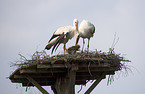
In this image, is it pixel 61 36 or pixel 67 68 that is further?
pixel 61 36

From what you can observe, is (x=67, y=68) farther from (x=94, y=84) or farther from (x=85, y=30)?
(x=85, y=30)

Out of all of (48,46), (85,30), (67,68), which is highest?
(85,30)

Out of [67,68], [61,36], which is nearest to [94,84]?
[67,68]

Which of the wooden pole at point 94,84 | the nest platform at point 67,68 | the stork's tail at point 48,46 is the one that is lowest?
the wooden pole at point 94,84

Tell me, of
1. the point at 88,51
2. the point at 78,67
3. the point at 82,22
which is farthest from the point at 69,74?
the point at 82,22

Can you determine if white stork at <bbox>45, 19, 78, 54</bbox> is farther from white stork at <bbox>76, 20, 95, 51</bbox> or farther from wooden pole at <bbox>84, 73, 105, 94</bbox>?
wooden pole at <bbox>84, 73, 105, 94</bbox>

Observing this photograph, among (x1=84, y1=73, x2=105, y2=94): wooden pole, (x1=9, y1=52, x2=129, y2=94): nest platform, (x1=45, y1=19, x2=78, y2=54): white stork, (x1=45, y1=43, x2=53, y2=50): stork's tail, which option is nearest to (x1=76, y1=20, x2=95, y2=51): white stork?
(x1=45, y1=19, x2=78, y2=54): white stork

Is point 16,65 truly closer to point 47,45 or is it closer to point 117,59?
point 47,45

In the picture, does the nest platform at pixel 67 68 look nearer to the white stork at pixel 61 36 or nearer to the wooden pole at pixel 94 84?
the wooden pole at pixel 94 84

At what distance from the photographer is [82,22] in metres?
9.62

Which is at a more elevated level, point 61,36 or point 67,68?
point 61,36

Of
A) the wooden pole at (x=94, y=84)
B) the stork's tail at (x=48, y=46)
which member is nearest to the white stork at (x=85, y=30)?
the stork's tail at (x=48, y=46)

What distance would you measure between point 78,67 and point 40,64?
37.6 inches

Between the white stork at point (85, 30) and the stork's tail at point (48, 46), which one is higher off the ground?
the white stork at point (85, 30)
